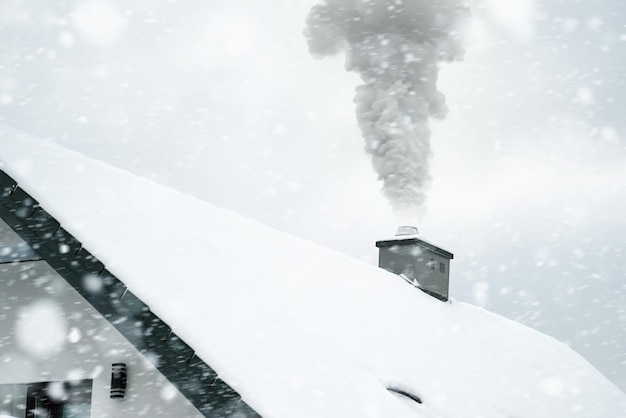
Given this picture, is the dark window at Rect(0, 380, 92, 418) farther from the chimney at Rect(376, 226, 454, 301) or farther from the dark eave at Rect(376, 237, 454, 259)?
the dark eave at Rect(376, 237, 454, 259)

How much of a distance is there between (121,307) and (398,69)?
10.7 metres

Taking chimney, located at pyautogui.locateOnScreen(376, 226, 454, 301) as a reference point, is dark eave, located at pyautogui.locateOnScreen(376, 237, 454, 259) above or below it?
above

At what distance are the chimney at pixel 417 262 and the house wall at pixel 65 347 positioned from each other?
6.78m

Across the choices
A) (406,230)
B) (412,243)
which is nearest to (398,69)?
(406,230)

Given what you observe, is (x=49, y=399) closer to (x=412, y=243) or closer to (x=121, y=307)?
(x=121, y=307)

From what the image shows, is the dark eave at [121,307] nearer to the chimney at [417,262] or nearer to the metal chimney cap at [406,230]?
the chimney at [417,262]

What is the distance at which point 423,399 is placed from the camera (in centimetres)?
745

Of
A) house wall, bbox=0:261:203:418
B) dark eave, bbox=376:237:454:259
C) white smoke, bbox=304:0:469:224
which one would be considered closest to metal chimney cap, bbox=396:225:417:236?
dark eave, bbox=376:237:454:259

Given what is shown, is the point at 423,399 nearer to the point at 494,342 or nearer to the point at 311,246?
the point at 311,246

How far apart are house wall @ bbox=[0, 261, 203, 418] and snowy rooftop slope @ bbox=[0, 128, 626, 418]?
514mm

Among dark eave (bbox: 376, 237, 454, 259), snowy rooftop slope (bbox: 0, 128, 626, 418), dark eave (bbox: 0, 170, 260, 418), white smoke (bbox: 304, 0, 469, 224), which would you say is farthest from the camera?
white smoke (bbox: 304, 0, 469, 224)

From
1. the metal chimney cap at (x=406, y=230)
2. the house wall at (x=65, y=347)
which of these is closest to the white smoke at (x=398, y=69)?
the metal chimney cap at (x=406, y=230)

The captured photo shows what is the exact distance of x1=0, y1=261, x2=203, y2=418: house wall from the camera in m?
5.90

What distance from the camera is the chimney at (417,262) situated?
12438 mm
